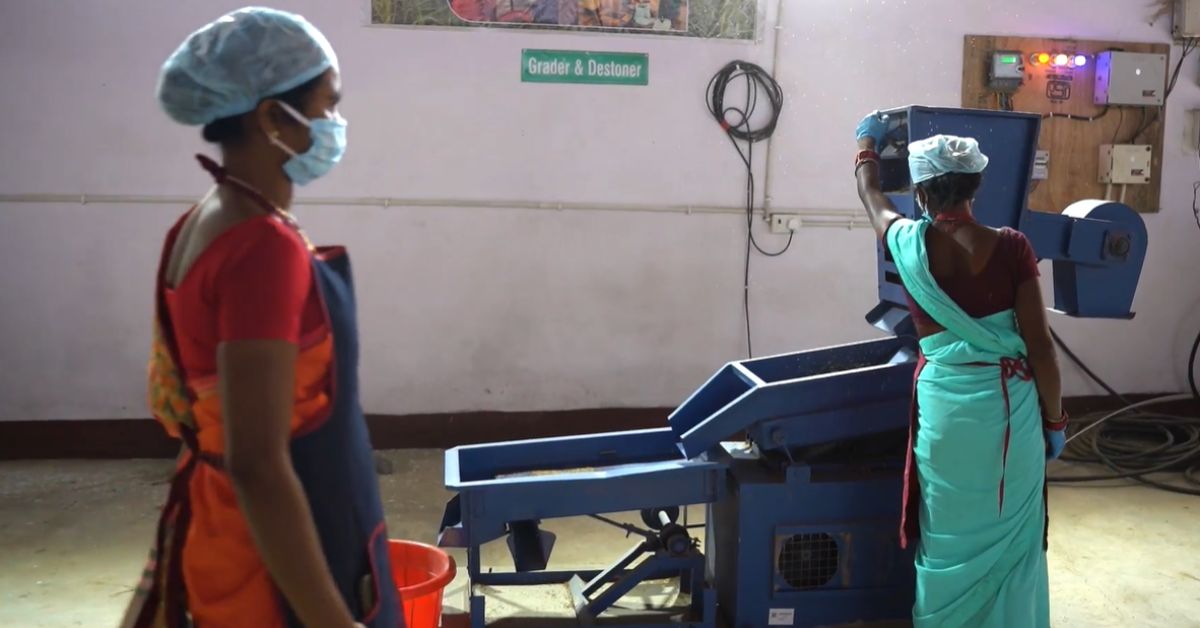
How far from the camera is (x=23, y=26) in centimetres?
438

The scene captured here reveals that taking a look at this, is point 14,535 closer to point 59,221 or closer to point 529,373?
point 59,221

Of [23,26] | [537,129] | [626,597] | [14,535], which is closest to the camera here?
[626,597]

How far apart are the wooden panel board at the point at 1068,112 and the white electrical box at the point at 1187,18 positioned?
10 centimetres

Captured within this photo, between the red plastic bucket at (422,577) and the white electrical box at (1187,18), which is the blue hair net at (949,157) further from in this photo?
the white electrical box at (1187,18)

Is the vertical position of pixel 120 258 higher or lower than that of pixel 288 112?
lower

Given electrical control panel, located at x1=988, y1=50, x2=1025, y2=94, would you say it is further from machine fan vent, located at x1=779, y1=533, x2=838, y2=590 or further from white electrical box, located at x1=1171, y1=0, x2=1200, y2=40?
machine fan vent, located at x1=779, y1=533, x2=838, y2=590

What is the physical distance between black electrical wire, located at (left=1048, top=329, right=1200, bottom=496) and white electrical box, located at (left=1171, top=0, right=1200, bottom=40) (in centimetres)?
160

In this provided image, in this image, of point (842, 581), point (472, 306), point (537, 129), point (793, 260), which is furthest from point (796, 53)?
point (842, 581)

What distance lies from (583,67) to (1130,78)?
2749 millimetres

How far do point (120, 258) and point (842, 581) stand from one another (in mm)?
3554

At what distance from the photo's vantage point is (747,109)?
4754 mm

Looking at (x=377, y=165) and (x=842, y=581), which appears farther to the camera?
(x=377, y=165)

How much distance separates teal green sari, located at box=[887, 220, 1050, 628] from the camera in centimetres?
244

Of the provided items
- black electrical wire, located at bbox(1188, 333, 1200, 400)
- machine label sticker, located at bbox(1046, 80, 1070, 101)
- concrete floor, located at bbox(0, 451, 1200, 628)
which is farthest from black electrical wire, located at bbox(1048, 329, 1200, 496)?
machine label sticker, located at bbox(1046, 80, 1070, 101)
